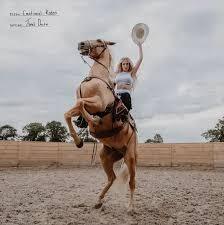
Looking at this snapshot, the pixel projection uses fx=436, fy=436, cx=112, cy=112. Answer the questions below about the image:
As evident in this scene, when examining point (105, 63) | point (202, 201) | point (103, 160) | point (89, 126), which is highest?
point (105, 63)

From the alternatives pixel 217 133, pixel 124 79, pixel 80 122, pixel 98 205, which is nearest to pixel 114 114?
pixel 80 122

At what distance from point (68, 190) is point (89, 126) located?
3.45m

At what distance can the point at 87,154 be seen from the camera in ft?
59.9

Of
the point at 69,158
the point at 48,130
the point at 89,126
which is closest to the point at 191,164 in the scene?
the point at 69,158

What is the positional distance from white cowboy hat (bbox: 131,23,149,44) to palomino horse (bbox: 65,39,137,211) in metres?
0.76

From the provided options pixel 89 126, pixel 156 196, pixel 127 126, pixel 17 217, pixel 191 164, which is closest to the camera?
pixel 17 217

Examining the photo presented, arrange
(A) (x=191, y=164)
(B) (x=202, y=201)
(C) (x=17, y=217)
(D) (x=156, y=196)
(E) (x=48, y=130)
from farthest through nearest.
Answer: (E) (x=48, y=130) < (A) (x=191, y=164) < (D) (x=156, y=196) < (B) (x=202, y=201) < (C) (x=17, y=217)

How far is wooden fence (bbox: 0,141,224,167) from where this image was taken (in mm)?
17625

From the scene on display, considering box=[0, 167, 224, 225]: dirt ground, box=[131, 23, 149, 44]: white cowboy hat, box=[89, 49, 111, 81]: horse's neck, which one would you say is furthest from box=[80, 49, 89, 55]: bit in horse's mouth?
box=[0, 167, 224, 225]: dirt ground

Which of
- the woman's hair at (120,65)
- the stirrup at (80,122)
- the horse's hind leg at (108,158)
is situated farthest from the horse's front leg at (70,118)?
the woman's hair at (120,65)

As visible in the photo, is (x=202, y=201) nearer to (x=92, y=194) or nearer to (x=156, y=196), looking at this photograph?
(x=156, y=196)

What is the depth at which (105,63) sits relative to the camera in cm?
664

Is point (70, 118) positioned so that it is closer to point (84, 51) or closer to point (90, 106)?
point (90, 106)

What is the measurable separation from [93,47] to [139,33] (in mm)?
1209
